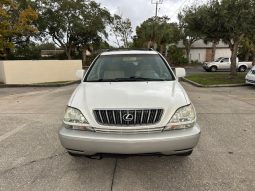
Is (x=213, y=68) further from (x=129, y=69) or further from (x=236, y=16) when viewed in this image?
(x=129, y=69)

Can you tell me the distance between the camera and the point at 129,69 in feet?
16.5

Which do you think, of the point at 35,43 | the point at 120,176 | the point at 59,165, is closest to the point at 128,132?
the point at 120,176

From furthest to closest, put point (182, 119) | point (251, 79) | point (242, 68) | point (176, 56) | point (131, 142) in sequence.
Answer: point (176, 56)
point (242, 68)
point (251, 79)
point (182, 119)
point (131, 142)

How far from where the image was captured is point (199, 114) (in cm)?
741

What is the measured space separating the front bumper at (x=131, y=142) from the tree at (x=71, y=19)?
29.7 meters

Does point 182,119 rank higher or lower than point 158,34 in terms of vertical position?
lower

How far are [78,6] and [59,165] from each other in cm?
3046

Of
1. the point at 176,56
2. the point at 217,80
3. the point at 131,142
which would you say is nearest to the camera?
the point at 131,142

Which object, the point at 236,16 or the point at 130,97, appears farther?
the point at 236,16

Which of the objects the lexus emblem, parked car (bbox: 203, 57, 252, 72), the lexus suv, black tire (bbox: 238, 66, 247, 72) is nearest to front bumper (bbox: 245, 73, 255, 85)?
the lexus suv

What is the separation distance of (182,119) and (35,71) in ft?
52.8

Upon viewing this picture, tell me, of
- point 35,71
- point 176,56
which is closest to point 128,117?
point 35,71

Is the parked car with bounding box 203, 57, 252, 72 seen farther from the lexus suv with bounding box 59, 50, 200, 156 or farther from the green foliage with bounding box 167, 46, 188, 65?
the lexus suv with bounding box 59, 50, 200, 156

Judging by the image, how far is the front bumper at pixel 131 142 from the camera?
3371mm
